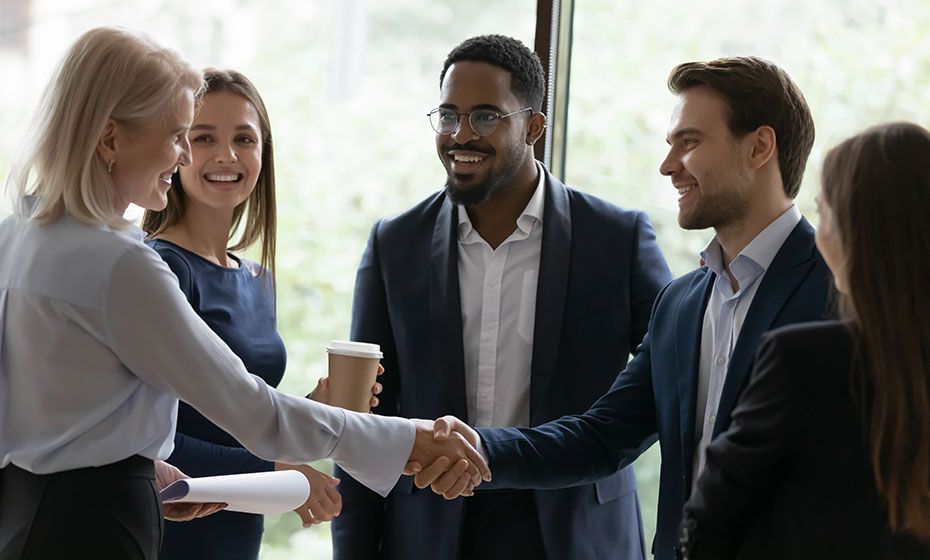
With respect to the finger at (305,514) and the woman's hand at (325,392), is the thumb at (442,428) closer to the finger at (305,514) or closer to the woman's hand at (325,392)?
the woman's hand at (325,392)

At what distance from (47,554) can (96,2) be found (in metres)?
2.82

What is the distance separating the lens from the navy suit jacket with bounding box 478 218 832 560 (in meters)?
2.11

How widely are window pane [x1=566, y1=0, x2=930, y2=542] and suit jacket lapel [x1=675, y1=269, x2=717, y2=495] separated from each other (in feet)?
2.38

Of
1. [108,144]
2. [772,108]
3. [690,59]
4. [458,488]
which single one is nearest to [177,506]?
[458,488]

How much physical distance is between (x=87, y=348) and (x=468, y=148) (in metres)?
1.15

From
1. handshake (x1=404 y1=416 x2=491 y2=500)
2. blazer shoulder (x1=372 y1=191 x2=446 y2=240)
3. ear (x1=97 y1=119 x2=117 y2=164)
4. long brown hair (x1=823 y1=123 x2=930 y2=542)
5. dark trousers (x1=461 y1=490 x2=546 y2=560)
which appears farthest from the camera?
blazer shoulder (x1=372 y1=191 x2=446 y2=240)

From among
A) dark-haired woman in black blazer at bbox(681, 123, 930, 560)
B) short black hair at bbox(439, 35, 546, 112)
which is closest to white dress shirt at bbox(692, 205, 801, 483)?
dark-haired woman in black blazer at bbox(681, 123, 930, 560)

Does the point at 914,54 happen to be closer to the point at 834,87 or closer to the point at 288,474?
the point at 834,87

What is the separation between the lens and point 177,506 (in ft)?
7.09

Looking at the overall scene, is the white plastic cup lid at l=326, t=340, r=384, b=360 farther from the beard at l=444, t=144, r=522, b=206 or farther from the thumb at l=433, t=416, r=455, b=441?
the beard at l=444, t=144, r=522, b=206

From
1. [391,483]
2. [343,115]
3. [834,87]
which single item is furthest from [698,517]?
[343,115]

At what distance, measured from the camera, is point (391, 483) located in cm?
227

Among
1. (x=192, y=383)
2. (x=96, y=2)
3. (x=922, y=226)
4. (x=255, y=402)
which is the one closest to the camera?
(x=922, y=226)

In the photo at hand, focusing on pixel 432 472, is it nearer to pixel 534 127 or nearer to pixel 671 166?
pixel 671 166
